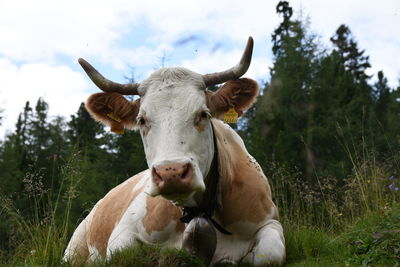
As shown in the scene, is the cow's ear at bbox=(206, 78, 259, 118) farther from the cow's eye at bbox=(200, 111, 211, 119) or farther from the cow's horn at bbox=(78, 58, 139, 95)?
the cow's horn at bbox=(78, 58, 139, 95)

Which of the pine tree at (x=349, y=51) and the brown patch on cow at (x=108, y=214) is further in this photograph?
the pine tree at (x=349, y=51)

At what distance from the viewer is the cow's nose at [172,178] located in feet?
10.9

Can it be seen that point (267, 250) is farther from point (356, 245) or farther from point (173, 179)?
point (173, 179)

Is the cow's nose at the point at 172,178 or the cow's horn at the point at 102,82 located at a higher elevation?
the cow's horn at the point at 102,82

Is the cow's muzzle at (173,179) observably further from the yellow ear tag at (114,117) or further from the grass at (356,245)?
the yellow ear tag at (114,117)

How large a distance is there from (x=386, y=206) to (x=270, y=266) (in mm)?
1683

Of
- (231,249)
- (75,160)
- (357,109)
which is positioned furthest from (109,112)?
(357,109)

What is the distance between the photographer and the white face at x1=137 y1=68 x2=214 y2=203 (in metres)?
3.63

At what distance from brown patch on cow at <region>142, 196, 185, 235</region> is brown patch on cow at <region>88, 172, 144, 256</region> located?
0.89m

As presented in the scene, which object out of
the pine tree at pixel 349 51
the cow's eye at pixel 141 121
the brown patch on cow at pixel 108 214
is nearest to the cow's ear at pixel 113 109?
the cow's eye at pixel 141 121

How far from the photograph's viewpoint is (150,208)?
4.92 m

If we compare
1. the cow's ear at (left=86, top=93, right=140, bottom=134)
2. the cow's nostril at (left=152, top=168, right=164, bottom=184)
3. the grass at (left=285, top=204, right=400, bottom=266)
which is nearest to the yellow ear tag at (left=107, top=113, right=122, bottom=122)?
the cow's ear at (left=86, top=93, right=140, bottom=134)

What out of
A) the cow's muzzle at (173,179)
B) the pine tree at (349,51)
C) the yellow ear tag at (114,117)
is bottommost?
the cow's muzzle at (173,179)

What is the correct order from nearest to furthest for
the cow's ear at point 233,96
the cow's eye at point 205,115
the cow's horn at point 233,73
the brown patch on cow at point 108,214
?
the cow's eye at point 205,115
the cow's horn at point 233,73
the cow's ear at point 233,96
the brown patch on cow at point 108,214
